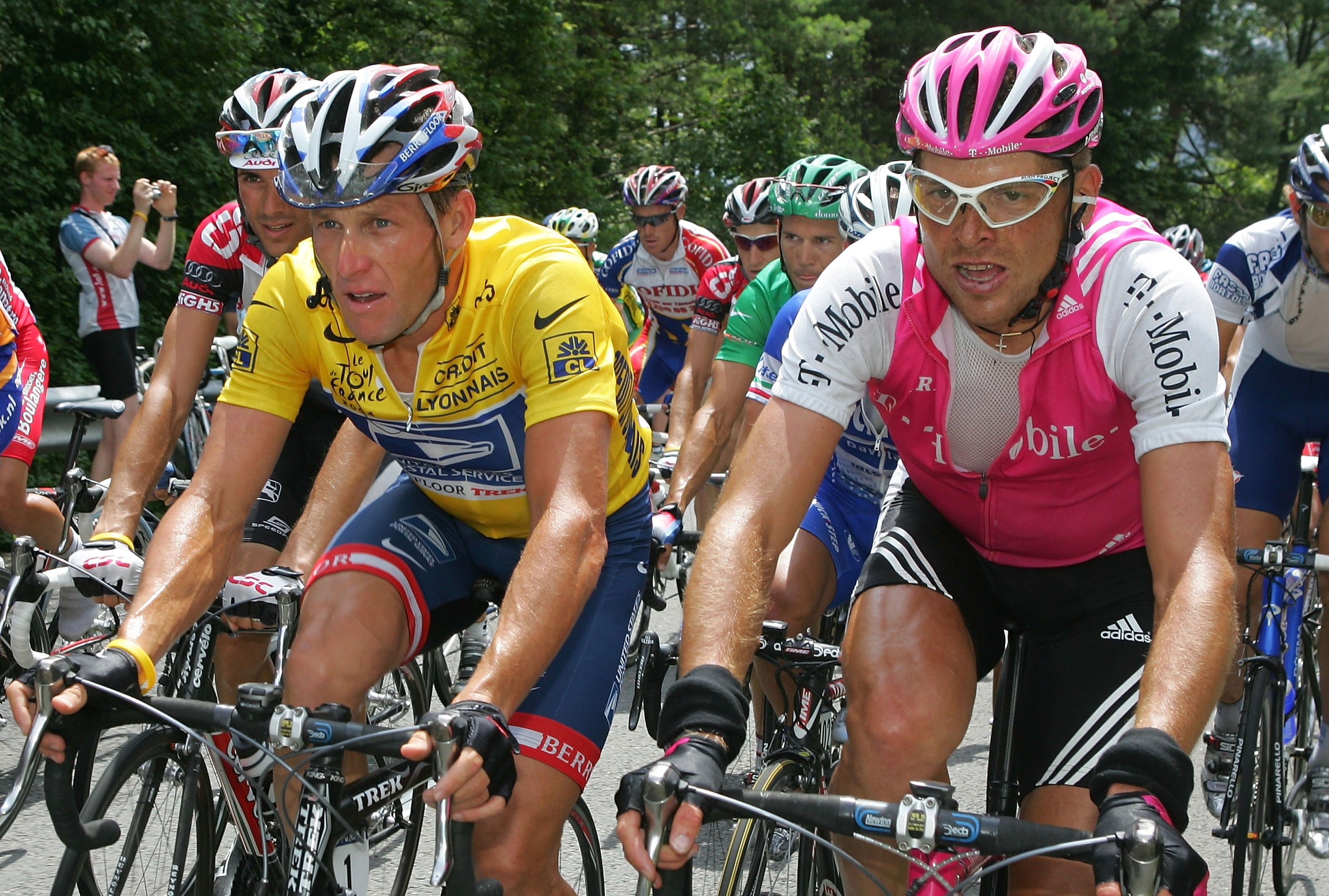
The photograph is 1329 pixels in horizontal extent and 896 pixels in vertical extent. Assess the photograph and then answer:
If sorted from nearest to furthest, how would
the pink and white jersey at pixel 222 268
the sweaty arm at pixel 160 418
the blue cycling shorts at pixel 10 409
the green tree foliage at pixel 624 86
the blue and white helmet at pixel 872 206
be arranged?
the sweaty arm at pixel 160 418
the pink and white jersey at pixel 222 268
the blue and white helmet at pixel 872 206
the blue cycling shorts at pixel 10 409
the green tree foliage at pixel 624 86

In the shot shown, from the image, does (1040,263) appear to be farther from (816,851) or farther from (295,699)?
(295,699)

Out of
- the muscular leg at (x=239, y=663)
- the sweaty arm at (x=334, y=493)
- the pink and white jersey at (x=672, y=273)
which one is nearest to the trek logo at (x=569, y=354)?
the sweaty arm at (x=334, y=493)

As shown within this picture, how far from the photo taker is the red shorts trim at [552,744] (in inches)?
114

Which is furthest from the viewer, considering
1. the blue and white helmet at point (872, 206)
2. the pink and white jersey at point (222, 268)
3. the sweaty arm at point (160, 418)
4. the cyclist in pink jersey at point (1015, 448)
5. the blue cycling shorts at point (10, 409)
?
the blue cycling shorts at point (10, 409)

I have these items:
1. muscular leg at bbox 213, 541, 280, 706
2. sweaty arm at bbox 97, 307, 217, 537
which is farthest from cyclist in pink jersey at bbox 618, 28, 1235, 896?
sweaty arm at bbox 97, 307, 217, 537

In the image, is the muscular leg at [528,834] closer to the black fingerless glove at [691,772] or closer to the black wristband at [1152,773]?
the black fingerless glove at [691,772]

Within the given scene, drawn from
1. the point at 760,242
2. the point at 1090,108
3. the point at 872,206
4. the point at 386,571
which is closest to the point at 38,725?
the point at 386,571

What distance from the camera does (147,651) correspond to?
9.27 feet

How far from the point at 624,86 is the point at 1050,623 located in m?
20.0

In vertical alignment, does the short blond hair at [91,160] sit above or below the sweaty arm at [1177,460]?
above

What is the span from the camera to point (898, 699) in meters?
2.69

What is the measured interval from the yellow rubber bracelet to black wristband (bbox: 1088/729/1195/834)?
2.47m

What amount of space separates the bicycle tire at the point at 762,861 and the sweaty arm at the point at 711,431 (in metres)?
2.16

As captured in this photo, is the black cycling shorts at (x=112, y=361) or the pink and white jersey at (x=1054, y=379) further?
the black cycling shorts at (x=112, y=361)
